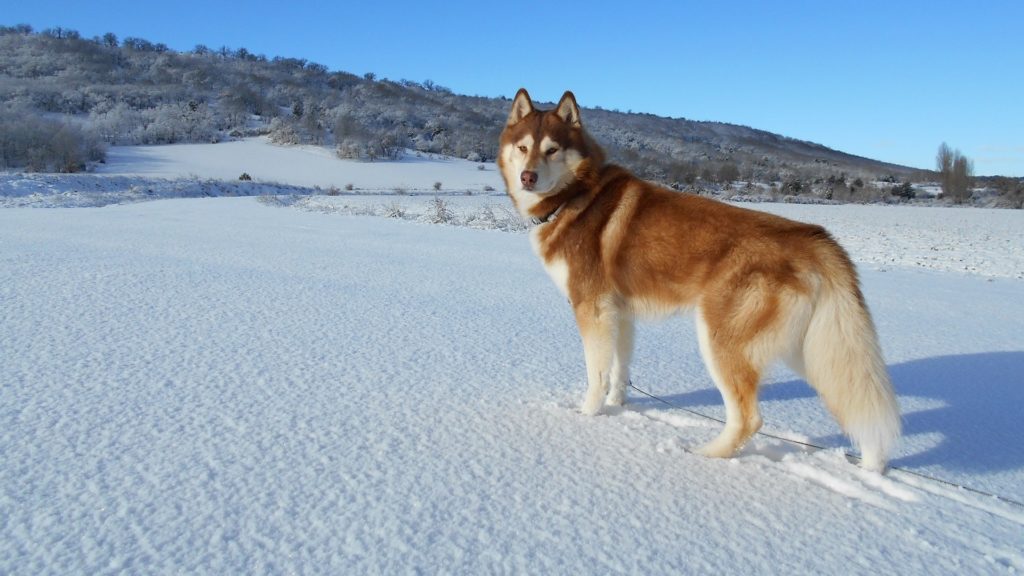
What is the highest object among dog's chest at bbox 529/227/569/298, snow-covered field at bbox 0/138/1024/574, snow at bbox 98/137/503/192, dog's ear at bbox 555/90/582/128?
snow at bbox 98/137/503/192

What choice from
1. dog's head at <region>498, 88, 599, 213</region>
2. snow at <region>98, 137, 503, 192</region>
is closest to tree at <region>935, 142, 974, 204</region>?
snow at <region>98, 137, 503, 192</region>

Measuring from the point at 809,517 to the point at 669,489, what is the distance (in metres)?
0.54

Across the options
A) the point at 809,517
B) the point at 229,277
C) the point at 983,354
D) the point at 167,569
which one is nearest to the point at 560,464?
the point at 809,517

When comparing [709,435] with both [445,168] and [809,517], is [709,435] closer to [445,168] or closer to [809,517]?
[809,517]

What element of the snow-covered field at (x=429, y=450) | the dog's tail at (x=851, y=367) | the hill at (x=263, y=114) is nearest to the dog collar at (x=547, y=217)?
the snow-covered field at (x=429, y=450)

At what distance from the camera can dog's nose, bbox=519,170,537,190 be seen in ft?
11.4

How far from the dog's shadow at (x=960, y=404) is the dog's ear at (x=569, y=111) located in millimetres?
1979

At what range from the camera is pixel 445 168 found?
183ft

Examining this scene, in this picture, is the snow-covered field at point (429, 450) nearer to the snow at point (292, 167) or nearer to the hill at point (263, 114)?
the snow at point (292, 167)

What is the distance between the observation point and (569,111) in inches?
152

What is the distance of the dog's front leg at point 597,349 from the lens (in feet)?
10.6

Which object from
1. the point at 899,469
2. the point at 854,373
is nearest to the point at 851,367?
the point at 854,373

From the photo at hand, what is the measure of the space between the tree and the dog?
57.3 m

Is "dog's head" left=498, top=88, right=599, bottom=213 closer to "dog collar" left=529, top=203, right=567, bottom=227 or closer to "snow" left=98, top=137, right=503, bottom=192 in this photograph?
"dog collar" left=529, top=203, right=567, bottom=227
